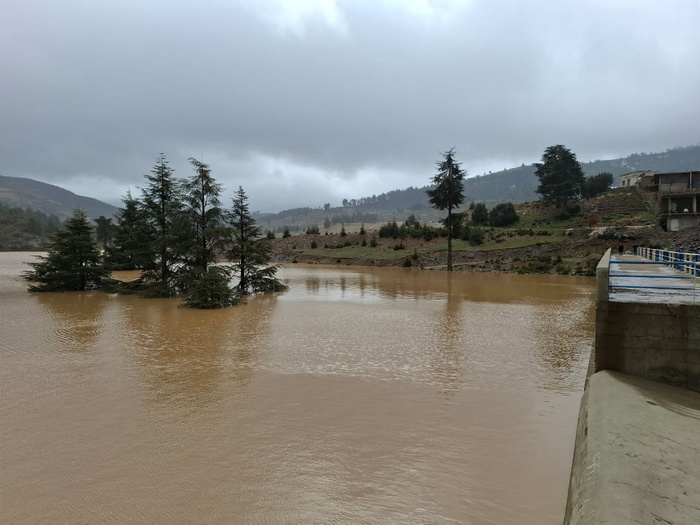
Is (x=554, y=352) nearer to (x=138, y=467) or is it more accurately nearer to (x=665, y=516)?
(x=665, y=516)

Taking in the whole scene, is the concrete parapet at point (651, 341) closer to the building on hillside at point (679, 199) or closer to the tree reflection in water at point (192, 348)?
the tree reflection in water at point (192, 348)

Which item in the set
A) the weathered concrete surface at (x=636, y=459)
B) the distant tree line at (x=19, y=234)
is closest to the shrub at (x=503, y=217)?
the weathered concrete surface at (x=636, y=459)

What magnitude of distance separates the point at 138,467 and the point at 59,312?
667 inches

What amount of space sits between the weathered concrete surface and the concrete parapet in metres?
0.42

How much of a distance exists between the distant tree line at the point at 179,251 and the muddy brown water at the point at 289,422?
299 inches

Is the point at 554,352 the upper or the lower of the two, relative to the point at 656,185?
lower

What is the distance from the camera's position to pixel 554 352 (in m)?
11.9

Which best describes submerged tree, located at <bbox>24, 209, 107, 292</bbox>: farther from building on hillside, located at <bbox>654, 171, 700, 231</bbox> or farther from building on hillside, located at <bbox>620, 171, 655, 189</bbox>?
building on hillside, located at <bbox>620, 171, 655, 189</bbox>

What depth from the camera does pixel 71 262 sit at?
2717 cm

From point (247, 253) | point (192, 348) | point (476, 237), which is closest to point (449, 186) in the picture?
point (476, 237)

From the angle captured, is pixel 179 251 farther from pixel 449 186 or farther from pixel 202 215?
pixel 449 186

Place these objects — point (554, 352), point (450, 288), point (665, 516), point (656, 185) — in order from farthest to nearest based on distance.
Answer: point (656, 185) < point (450, 288) < point (554, 352) < point (665, 516)

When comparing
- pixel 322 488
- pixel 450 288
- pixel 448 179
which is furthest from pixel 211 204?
pixel 448 179

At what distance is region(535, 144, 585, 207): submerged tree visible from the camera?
60269 mm
